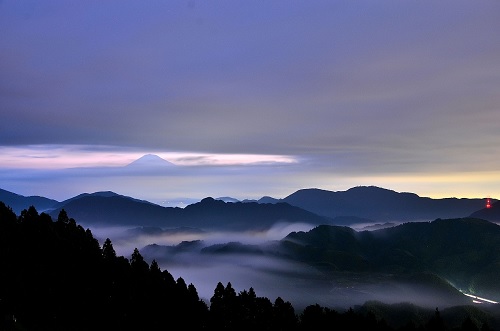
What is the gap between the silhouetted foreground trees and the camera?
83062 millimetres

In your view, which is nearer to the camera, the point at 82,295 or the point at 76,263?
the point at 82,295

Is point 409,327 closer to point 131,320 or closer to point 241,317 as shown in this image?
point 241,317

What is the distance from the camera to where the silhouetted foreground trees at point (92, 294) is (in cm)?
8306

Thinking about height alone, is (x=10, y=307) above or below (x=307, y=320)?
above

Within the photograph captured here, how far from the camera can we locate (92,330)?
3314 inches

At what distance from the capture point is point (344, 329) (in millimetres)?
116312

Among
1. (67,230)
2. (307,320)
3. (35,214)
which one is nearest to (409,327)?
(307,320)

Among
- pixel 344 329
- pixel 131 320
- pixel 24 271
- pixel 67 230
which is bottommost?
pixel 344 329

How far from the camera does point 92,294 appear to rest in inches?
3551

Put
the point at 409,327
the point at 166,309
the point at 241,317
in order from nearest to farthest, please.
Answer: the point at 166,309 → the point at 241,317 → the point at 409,327

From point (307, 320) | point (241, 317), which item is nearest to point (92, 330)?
point (241, 317)

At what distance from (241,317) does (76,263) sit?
122 ft

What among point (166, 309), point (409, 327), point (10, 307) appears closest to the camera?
point (10, 307)

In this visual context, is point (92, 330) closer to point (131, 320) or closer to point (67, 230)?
point (131, 320)
